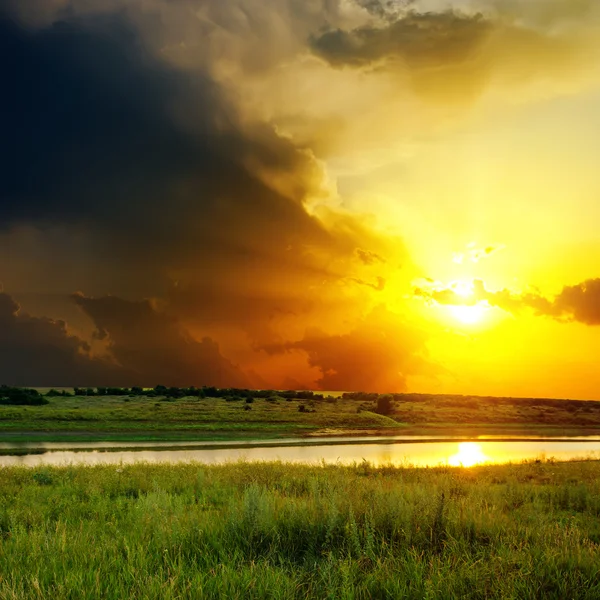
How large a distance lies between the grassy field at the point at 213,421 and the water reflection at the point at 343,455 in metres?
12.3

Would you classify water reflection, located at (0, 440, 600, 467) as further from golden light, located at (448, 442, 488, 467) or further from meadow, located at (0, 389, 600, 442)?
meadow, located at (0, 389, 600, 442)

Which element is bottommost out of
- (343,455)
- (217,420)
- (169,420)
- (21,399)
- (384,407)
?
(169,420)

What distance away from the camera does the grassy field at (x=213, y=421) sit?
56031 mm

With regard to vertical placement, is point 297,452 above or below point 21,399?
below

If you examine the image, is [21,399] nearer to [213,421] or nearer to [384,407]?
[213,421]

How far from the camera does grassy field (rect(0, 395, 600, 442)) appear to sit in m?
56.0

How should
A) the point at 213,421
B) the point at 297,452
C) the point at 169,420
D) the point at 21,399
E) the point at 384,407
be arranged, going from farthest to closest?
the point at 384,407
the point at 21,399
the point at 213,421
the point at 169,420
the point at 297,452

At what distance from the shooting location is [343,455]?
39250 mm

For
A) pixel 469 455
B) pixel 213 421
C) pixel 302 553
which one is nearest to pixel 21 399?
pixel 213 421

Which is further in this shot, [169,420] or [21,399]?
[21,399]

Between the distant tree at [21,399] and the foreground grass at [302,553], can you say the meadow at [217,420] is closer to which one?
the distant tree at [21,399]

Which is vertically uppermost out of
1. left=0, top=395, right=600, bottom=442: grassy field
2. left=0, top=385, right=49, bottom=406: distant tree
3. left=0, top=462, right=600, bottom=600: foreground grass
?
left=0, top=462, right=600, bottom=600: foreground grass

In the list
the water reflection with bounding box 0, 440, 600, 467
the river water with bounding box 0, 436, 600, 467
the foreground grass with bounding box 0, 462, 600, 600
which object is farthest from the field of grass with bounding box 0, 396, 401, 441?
the foreground grass with bounding box 0, 462, 600, 600

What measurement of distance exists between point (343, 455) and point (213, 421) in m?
32.5
